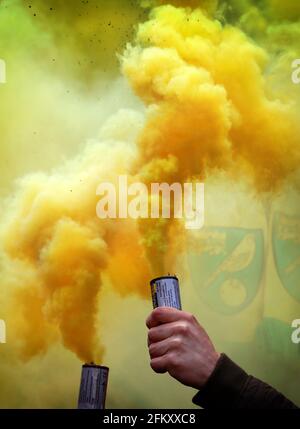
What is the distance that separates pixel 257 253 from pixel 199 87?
1080mm

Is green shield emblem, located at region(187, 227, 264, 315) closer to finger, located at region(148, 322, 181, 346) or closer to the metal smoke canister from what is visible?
the metal smoke canister

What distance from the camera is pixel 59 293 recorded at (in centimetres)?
336

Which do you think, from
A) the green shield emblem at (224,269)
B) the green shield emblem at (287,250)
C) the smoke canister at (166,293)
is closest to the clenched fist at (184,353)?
the smoke canister at (166,293)

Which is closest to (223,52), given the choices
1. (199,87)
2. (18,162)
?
(199,87)

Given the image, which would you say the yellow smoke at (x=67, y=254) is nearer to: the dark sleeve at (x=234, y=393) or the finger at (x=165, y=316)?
the finger at (x=165, y=316)

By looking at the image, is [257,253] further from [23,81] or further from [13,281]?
[23,81]

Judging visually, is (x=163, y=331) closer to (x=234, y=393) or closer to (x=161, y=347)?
(x=161, y=347)

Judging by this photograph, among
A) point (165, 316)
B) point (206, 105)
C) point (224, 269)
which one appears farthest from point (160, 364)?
point (206, 105)

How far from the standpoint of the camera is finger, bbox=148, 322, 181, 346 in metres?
1.68

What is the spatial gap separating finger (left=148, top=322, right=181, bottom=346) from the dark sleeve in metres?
0.17

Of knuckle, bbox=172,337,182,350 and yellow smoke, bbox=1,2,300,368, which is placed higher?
yellow smoke, bbox=1,2,300,368

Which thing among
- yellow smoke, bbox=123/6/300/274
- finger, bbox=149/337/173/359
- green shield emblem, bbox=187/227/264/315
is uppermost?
yellow smoke, bbox=123/6/300/274

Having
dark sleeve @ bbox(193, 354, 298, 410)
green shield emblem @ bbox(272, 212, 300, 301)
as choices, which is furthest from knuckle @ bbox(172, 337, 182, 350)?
green shield emblem @ bbox(272, 212, 300, 301)

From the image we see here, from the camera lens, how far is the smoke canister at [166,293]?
222 cm
